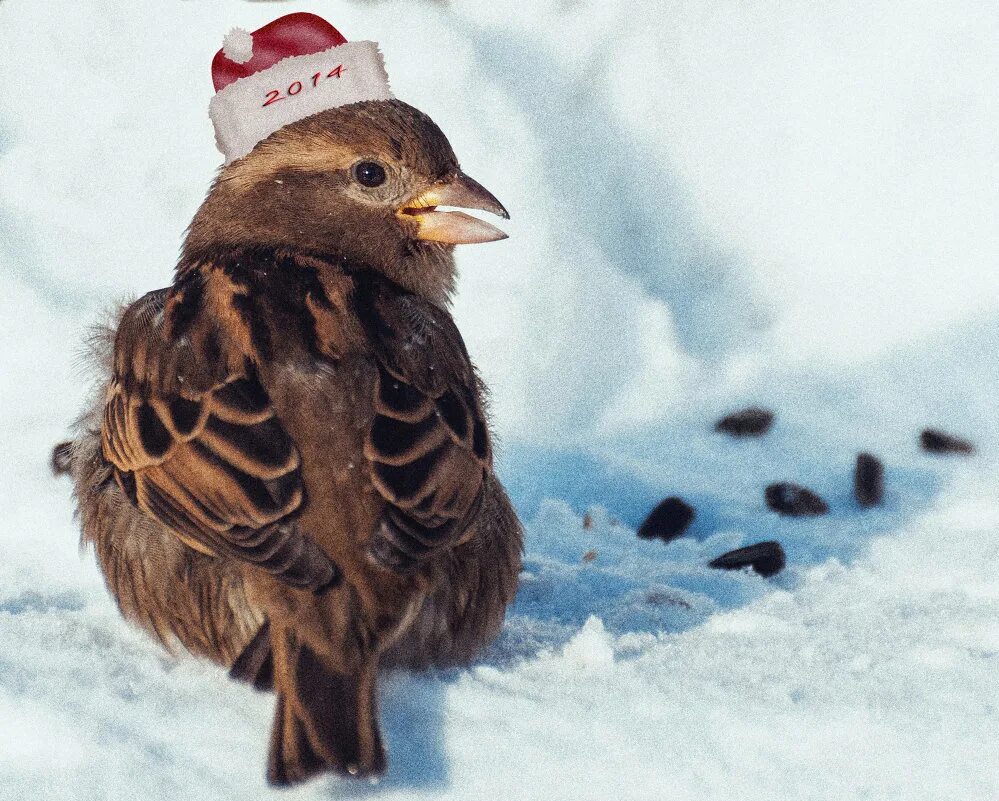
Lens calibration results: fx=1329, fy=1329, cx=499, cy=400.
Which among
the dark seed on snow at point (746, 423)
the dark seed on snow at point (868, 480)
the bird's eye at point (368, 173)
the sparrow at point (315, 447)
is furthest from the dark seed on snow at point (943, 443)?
the bird's eye at point (368, 173)

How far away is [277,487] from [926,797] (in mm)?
1264

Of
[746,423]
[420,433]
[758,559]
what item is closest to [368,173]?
[420,433]

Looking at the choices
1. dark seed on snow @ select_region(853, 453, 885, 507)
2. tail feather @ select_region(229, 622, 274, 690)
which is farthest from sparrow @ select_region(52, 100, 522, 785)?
dark seed on snow @ select_region(853, 453, 885, 507)

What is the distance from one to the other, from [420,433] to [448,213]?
0.84 m

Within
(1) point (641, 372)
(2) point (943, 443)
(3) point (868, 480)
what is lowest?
(3) point (868, 480)

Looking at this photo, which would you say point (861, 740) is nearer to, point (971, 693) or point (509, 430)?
point (971, 693)

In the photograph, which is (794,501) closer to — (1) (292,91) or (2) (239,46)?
(1) (292,91)

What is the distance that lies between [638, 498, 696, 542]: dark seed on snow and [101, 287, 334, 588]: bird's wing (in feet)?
6.50

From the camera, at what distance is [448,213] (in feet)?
10.8

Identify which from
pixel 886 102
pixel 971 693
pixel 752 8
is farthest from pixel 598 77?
pixel 971 693

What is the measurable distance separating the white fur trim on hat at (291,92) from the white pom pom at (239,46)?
15 centimetres

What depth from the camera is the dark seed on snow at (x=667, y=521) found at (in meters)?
4.36

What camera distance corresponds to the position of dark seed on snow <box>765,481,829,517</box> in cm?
450

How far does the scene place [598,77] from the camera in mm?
5934
